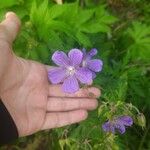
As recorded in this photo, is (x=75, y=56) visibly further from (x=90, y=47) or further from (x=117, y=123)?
(x=90, y=47)

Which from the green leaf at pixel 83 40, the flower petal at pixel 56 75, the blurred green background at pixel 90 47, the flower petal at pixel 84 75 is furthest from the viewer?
the green leaf at pixel 83 40

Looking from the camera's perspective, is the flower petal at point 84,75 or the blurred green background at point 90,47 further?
the blurred green background at point 90,47

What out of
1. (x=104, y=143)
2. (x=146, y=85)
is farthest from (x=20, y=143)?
(x=104, y=143)

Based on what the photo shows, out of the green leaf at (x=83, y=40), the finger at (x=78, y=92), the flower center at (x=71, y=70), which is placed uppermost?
the flower center at (x=71, y=70)

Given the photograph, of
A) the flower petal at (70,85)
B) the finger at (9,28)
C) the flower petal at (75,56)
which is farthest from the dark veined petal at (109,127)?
the finger at (9,28)

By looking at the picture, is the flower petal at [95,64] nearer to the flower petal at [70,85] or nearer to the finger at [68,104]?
the flower petal at [70,85]

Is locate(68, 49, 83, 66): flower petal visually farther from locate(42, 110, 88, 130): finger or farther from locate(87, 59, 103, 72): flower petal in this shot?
locate(42, 110, 88, 130): finger

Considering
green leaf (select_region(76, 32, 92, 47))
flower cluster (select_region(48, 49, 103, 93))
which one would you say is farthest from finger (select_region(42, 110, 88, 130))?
green leaf (select_region(76, 32, 92, 47))

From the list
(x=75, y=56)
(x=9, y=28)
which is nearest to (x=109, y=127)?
(x=75, y=56)
